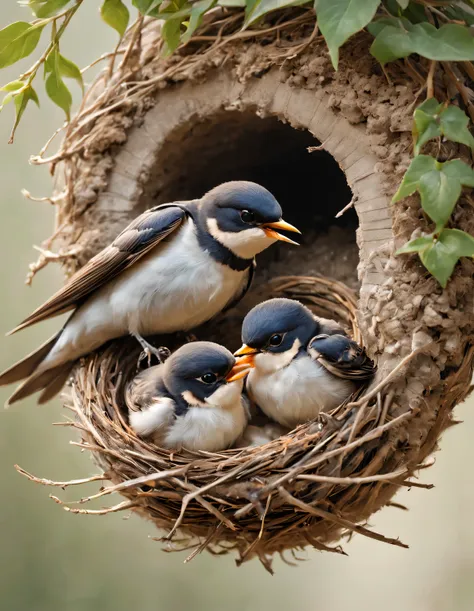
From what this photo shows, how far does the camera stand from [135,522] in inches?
95.8

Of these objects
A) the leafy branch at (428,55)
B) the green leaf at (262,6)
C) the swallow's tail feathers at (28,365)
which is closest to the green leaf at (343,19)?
the leafy branch at (428,55)

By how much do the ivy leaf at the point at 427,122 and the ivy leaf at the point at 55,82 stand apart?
650mm

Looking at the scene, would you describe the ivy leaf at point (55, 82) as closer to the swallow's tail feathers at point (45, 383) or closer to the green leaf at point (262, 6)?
the green leaf at point (262, 6)

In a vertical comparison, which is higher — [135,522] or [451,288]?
[451,288]

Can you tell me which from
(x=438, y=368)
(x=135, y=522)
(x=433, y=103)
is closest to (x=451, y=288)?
(x=438, y=368)

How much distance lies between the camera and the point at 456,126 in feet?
3.74

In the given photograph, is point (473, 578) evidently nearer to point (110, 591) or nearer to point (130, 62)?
point (110, 591)

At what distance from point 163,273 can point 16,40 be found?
1.56ft

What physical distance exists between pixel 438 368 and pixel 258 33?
2.14 ft

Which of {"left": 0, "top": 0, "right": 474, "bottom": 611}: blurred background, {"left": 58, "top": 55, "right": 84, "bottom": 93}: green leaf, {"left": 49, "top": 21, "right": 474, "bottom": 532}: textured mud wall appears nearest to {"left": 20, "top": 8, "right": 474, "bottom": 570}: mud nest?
{"left": 49, "top": 21, "right": 474, "bottom": 532}: textured mud wall

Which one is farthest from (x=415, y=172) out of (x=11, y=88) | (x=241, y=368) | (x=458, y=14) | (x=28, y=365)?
(x=28, y=365)

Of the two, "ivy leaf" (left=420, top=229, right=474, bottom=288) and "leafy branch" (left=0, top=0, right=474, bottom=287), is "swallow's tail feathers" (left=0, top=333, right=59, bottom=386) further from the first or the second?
"ivy leaf" (left=420, top=229, right=474, bottom=288)

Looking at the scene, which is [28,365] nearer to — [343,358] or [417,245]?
[343,358]

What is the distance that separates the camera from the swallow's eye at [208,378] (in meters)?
1.42
